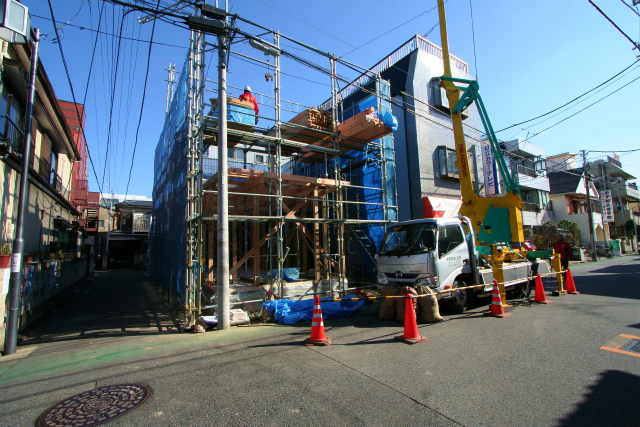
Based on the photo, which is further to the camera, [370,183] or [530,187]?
[530,187]

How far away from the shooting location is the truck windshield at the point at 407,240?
774cm

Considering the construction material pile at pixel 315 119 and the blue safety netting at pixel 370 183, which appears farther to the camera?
the blue safety netting at pixel 370 183

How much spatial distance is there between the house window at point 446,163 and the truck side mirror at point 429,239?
28.1 ft

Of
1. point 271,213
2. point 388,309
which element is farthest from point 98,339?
point 388,309

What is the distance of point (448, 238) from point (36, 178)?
12.5 m

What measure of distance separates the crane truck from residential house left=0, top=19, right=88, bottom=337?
8214 millimetres

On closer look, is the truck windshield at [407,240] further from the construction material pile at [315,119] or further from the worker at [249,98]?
the worker at [249,98]

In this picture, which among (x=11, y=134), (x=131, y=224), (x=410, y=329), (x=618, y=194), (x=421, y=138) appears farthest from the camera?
(x=618, y=194)

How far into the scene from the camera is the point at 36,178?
1006 centimetres

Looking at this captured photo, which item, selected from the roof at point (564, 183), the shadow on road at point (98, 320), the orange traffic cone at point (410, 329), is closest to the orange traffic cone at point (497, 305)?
the orange traffic cone at point (410, 329)

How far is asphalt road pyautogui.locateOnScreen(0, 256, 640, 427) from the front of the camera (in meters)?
3.16

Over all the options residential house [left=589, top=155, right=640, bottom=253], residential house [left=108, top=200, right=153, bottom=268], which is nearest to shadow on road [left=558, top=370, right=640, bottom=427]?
residential house [left=108, top=200, right=153, bottom=268]

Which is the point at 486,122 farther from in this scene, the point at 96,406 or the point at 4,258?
the point at 4,258

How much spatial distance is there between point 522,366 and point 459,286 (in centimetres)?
398
